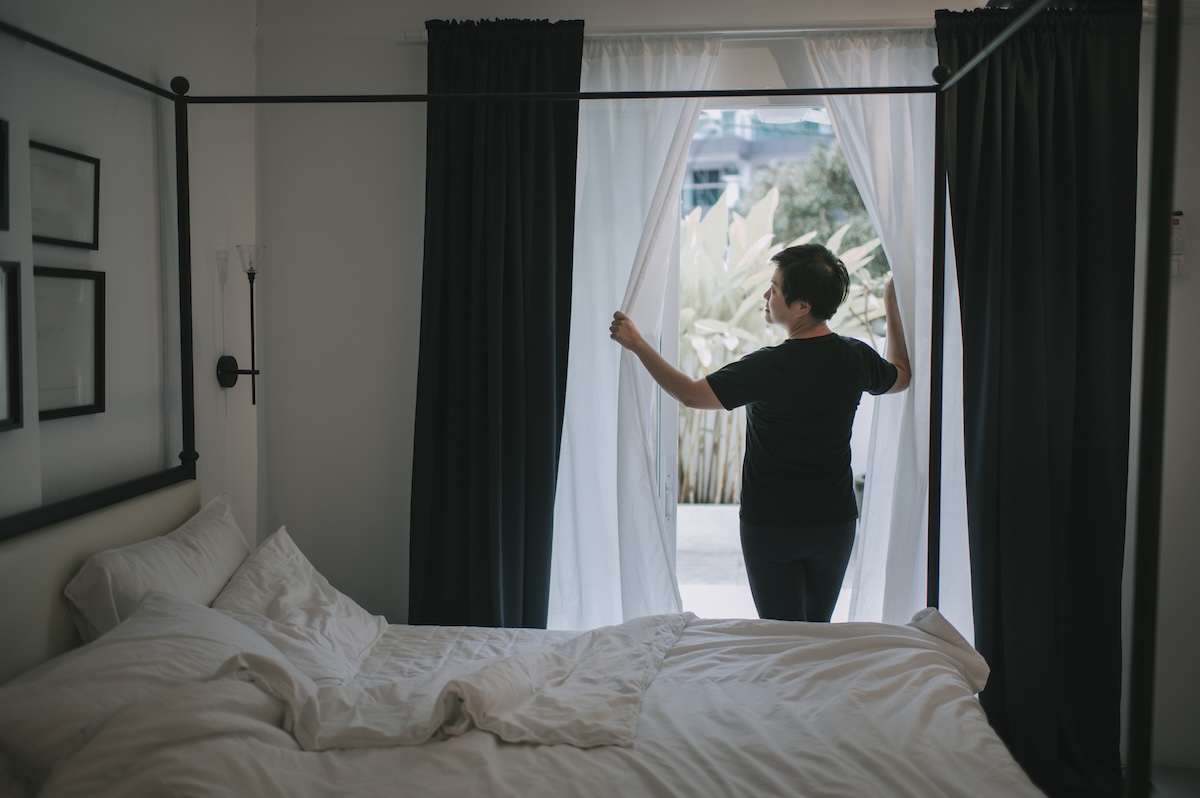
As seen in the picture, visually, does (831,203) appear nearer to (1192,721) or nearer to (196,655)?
(1192,721)

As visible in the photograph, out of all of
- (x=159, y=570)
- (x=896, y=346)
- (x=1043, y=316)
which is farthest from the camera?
(x=1043, y=316)

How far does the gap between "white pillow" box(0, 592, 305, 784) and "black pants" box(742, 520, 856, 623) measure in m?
1.31

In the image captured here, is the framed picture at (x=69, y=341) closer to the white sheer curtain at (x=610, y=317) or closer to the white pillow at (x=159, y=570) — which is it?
the white pillow at (x=159, y=570)

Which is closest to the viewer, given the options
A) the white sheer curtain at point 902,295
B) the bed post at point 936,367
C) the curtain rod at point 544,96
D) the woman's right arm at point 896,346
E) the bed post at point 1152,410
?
the bed post at point 1152,410

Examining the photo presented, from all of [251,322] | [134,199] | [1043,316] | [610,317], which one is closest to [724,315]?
[610,317]

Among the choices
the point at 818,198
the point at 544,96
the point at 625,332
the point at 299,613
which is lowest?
the point at 299,613

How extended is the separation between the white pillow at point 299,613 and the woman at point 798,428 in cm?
107

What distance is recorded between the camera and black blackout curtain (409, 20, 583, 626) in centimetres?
298

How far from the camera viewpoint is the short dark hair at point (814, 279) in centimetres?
246

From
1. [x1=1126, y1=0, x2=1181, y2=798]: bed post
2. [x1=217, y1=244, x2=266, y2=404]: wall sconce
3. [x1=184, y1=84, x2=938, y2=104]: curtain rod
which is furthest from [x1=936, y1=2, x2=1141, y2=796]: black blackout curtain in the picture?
[x1=217, y1=244, x2=266, y2=404]: wall sconce

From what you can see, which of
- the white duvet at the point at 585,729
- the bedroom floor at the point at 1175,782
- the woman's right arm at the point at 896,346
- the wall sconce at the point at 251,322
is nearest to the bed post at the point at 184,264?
the wall sconce at the point at 251,322

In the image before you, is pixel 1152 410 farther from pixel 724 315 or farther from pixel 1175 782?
pixel 724 315

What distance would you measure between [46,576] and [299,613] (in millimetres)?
544

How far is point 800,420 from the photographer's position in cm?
246
